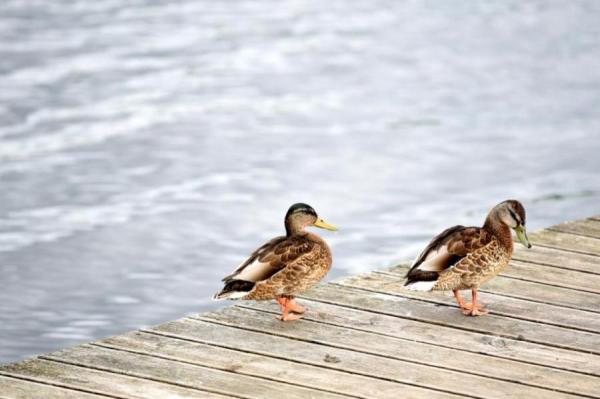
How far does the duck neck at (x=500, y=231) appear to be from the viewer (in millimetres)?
6055

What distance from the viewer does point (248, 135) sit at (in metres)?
Answer: 11.8

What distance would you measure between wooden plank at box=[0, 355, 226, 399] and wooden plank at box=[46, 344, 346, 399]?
0.04m

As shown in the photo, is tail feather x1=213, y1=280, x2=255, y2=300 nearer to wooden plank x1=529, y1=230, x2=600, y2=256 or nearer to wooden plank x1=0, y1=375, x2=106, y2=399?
wooden plank x1=0, y1=375, x2=106, y2=399

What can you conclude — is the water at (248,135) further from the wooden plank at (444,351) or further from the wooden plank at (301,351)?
the wooden plank at (444,351)

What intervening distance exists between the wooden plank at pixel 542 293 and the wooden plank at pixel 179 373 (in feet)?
4.16

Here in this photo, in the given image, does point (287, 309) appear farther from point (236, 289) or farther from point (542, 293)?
point (542, 293)

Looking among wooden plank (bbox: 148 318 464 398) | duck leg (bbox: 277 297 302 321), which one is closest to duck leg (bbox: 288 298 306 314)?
duck leg (bbox: 277 297 302 321)

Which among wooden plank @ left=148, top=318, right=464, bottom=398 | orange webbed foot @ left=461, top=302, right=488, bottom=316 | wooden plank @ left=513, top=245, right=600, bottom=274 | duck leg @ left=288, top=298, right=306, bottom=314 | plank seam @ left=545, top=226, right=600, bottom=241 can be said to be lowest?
wooden plank @ left=148, top=318, right=464, bottom=398

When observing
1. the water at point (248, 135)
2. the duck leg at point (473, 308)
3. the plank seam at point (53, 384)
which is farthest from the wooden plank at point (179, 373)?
the water at point (248, 135)

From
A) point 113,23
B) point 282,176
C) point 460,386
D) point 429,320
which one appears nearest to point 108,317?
point 282,176

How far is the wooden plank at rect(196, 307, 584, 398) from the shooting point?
5441 mm

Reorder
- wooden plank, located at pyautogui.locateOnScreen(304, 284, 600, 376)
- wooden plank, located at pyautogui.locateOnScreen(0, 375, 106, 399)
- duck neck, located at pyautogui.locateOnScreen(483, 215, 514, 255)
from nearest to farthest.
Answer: wooden plank, located at pyautogui.locateOnScreen(0, 375, 106, 399), wooden plank, located at pyautogui.locateOnScreen(304, 284, 600, 376), duck neck, located at pyautogui.locateOnScreen(483, 215, 514, 255)

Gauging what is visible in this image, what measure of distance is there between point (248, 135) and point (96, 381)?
6.40 meters

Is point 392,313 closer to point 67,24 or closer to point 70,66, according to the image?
point 70,66
